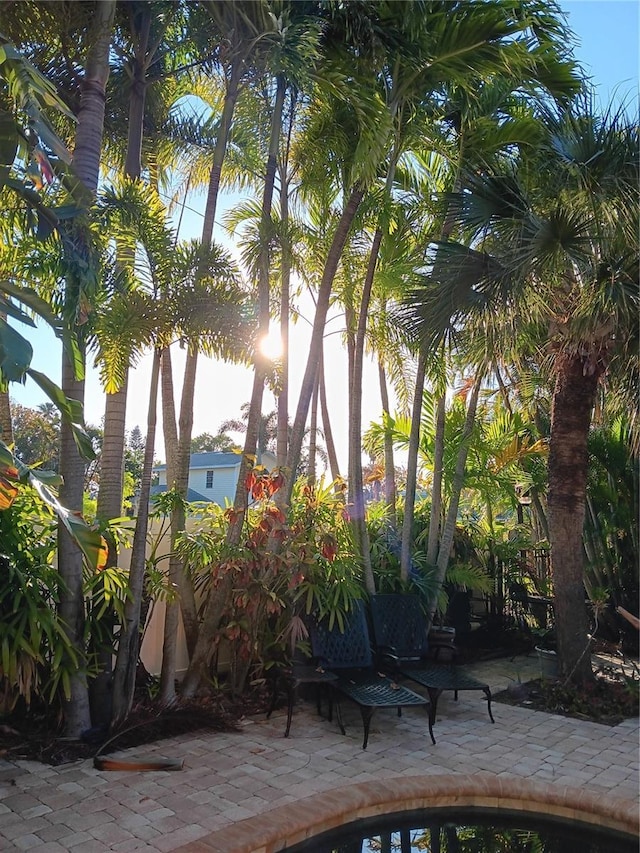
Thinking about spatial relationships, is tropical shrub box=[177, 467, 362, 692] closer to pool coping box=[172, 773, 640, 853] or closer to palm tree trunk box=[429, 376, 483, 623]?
palm tree trunk box=[429, 376, 483, 623]

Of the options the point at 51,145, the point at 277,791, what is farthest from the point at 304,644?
the point at 51,145

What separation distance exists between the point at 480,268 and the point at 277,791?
460 centimetres

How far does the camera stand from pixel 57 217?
3.81 m

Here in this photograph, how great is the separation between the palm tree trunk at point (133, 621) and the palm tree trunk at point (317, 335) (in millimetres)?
1509

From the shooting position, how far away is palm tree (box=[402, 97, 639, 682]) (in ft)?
18.0

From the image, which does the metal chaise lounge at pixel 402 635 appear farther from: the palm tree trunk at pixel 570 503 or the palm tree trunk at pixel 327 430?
the palm tree trunk at pixel 327 430

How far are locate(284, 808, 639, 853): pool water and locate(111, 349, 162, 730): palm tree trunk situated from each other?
80.3 inches

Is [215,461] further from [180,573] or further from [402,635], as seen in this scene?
[180,573]

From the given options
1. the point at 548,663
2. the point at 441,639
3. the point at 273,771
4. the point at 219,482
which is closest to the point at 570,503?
the point at 548,663

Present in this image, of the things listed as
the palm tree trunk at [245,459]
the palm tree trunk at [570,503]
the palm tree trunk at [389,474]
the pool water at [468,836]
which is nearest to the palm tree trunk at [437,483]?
the palm tree trunk at [389,474]

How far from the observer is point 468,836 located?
141 inches

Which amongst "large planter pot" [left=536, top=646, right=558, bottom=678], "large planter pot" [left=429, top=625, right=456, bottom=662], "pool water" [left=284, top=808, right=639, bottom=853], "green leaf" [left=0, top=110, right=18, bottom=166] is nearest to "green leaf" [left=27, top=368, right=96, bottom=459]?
"green leaf" [left=0, top=110, right=18, bottom=166]

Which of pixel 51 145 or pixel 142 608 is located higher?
pixel 51 145

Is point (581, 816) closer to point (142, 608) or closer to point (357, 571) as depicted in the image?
point (357, 571)
